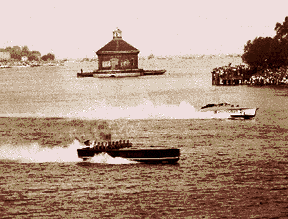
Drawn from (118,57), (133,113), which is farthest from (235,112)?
(118,57)

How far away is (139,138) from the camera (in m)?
66.1

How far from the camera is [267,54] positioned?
159625mm

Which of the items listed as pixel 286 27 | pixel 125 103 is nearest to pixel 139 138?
pixel 125 103

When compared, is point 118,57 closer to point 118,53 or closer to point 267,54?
point 118,53

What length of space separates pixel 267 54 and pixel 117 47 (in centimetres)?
5097

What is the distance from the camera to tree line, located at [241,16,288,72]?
159m

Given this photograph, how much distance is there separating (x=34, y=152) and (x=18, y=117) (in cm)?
3675

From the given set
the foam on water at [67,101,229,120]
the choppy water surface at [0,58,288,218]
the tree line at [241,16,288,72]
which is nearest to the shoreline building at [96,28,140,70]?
the tree line at [241,16,288,72]

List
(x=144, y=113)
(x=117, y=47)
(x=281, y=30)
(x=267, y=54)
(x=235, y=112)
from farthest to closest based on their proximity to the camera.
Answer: (x=117, y=47), (x=281, y=30), (x=267, y=54), (x=144, y=113), (x=235, y=112)

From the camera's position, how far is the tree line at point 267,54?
159 meters

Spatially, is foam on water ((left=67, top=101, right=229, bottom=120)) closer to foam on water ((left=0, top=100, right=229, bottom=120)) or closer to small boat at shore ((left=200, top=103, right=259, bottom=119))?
foam on water ((left=0, top=100, right=229, bottom=120))

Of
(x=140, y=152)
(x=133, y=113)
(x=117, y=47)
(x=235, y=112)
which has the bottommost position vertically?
(x=133, y=113)

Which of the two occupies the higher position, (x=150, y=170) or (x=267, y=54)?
(x=267, y=54)

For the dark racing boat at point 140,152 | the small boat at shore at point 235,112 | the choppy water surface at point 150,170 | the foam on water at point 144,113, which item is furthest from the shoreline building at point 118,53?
the dark racing boat at point 140,152
